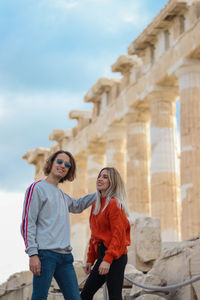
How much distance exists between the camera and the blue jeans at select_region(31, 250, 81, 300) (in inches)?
186

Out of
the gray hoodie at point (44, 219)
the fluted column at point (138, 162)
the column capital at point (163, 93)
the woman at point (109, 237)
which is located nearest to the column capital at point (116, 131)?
the fluted column at point (138, 162)

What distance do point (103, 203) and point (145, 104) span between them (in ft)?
60.2

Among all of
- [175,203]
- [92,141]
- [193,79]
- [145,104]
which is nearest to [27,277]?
[175,203]

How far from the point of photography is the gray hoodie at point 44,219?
15.9ft

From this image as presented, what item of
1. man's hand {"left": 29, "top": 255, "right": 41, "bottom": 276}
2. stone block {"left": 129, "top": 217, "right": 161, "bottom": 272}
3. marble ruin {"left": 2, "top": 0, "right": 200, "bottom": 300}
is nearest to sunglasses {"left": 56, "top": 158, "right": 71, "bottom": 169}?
man's hand {"left": 29, "top": 255, "right": 41, "bottom": 276}

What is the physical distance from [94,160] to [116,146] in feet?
11.1

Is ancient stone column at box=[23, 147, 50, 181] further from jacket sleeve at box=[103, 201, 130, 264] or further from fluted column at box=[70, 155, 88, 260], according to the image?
jacket sleeve at box=[103, 201, 130, 264]

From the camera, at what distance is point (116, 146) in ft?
87.1

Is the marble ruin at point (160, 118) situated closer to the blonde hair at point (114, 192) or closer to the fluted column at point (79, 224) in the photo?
the fluted column at point (79, 224)

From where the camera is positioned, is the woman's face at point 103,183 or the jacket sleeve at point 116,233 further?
the woman's face at point 103,183

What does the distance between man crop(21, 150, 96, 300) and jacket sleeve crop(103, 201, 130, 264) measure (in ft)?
1.35

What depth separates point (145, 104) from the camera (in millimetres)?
23406

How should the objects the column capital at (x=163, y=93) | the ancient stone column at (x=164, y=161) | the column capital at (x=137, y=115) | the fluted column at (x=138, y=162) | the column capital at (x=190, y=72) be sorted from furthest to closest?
the column capital at (x=137, y=115) < the fluted column at (x=138, y=162) < the column capital at (x=163, y=93) < the ancient stone column at (x=164, y=161) < the column capital at (x=190, y=72)

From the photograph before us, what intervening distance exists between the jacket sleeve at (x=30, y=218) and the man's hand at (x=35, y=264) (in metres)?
0.05
